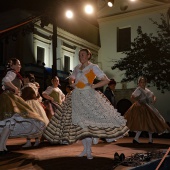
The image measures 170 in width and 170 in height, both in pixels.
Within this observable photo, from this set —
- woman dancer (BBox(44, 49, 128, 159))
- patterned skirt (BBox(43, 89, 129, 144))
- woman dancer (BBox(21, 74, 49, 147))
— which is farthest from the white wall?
patterned skirt (BBox(43, 89, 129, 144))

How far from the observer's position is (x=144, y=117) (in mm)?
8227

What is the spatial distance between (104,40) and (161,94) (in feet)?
23.9

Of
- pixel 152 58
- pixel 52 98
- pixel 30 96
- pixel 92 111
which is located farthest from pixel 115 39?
pixel 92 111

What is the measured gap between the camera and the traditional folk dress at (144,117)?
8133 millimetres

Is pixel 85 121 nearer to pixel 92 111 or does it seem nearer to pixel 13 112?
pixel 92 111

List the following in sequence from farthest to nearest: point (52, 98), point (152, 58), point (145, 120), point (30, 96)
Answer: point (152, 58) → point (52, 98) → point (145, 120) → point (30, 96)

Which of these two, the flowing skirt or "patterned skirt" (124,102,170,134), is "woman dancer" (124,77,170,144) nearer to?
"patterned skirt" (124,102,170,134)

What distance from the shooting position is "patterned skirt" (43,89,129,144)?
192 inches

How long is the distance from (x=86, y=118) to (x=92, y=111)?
153 millimetres

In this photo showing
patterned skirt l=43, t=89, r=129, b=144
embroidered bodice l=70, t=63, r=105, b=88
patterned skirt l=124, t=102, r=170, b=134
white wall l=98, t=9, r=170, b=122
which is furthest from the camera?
white wall l=98, t=9, r=170, b=122

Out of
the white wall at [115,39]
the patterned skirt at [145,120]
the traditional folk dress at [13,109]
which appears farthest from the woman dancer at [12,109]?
the white wall at [115,39]

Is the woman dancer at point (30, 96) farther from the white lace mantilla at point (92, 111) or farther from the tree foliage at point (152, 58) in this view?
the tree foliage at point (152, 58)

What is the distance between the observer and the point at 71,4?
1027cm

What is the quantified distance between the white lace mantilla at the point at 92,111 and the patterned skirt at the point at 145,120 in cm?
312
